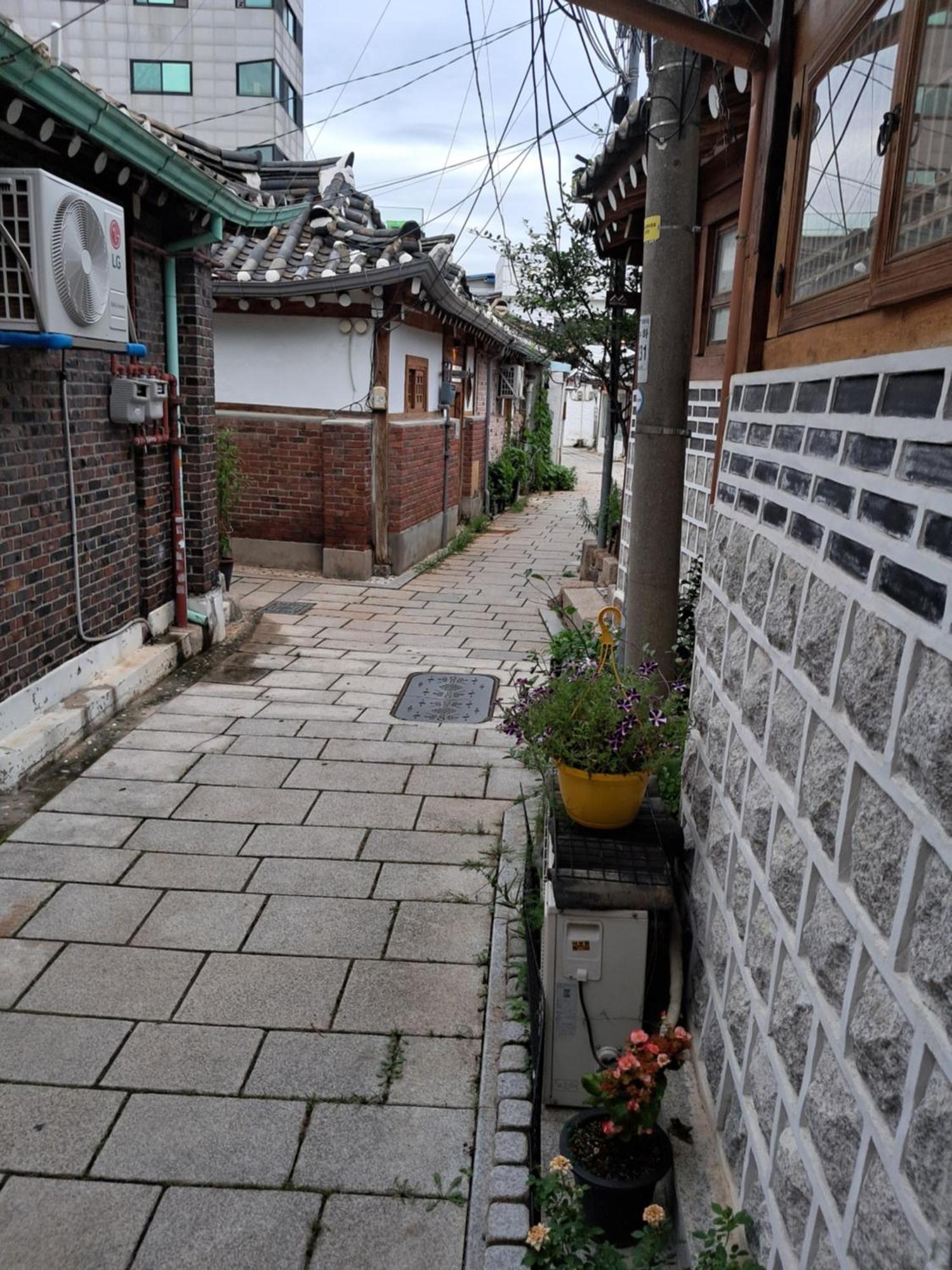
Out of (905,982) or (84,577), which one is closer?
(905,982)

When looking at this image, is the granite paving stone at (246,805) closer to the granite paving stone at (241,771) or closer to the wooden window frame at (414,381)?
the granite paving stone at (241,771)

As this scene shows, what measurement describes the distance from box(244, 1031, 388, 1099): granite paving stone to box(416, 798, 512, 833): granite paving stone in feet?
5.28


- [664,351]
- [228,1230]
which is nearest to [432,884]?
[228,1230]

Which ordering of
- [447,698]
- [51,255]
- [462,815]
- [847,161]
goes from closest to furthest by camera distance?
1. [847,161]
2. [51,255]
3. [462,815]
4. [447,698]

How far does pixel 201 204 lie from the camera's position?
6.51 metres

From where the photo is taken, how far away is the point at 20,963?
361cm

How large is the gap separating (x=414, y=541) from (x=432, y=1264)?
1030 centimetres

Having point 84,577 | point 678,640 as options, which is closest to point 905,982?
point 678,640

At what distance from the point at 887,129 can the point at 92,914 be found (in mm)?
3734

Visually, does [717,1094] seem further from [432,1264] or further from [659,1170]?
[432,1264]

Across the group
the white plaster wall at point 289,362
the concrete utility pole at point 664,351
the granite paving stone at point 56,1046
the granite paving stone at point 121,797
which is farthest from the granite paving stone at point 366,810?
the white plaster wall at point 289,362

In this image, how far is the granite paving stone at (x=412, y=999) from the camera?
3340 millimetres

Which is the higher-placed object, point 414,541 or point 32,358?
point 32,358

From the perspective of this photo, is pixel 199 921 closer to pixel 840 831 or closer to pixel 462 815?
pixel 462 815
